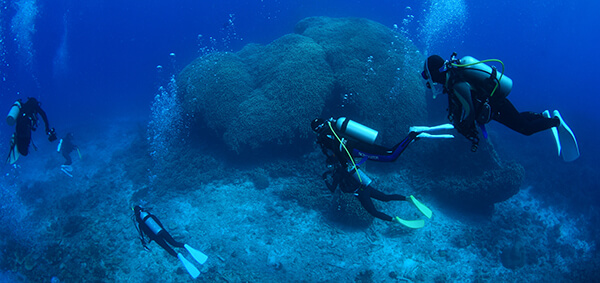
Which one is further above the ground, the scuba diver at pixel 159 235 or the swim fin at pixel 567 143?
the scuba diver at pixel 159 235

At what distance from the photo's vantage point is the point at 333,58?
13008 millimetres

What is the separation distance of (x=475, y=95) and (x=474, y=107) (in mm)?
235

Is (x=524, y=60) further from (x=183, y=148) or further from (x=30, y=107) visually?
(x=30, y=107)

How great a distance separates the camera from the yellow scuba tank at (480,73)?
3820mm

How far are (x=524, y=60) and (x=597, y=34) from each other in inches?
2346

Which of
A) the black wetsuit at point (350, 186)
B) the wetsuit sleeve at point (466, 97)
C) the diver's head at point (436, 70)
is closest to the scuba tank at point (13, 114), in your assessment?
the black wetsuit at point (350, 186)

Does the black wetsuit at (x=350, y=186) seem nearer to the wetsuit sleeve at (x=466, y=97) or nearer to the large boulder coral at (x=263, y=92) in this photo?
the wetsuit sleeve at (x=466, y=97)

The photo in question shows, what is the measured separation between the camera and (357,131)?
189 inches

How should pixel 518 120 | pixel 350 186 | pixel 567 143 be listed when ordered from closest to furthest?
1. pixel 518 120
2. pixel 567 143
3. pixel 350 186

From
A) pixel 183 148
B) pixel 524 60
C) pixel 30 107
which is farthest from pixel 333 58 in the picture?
pixel 524 60

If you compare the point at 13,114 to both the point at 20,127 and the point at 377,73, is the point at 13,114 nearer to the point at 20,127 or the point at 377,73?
the point at 20,127

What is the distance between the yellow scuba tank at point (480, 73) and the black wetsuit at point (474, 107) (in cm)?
5

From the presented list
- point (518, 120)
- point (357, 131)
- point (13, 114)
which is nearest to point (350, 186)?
point (357, 131)

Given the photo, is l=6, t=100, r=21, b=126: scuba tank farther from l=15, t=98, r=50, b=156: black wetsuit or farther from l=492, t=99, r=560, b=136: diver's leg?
l=492, t=99, r=560, b=136: diver's leg
